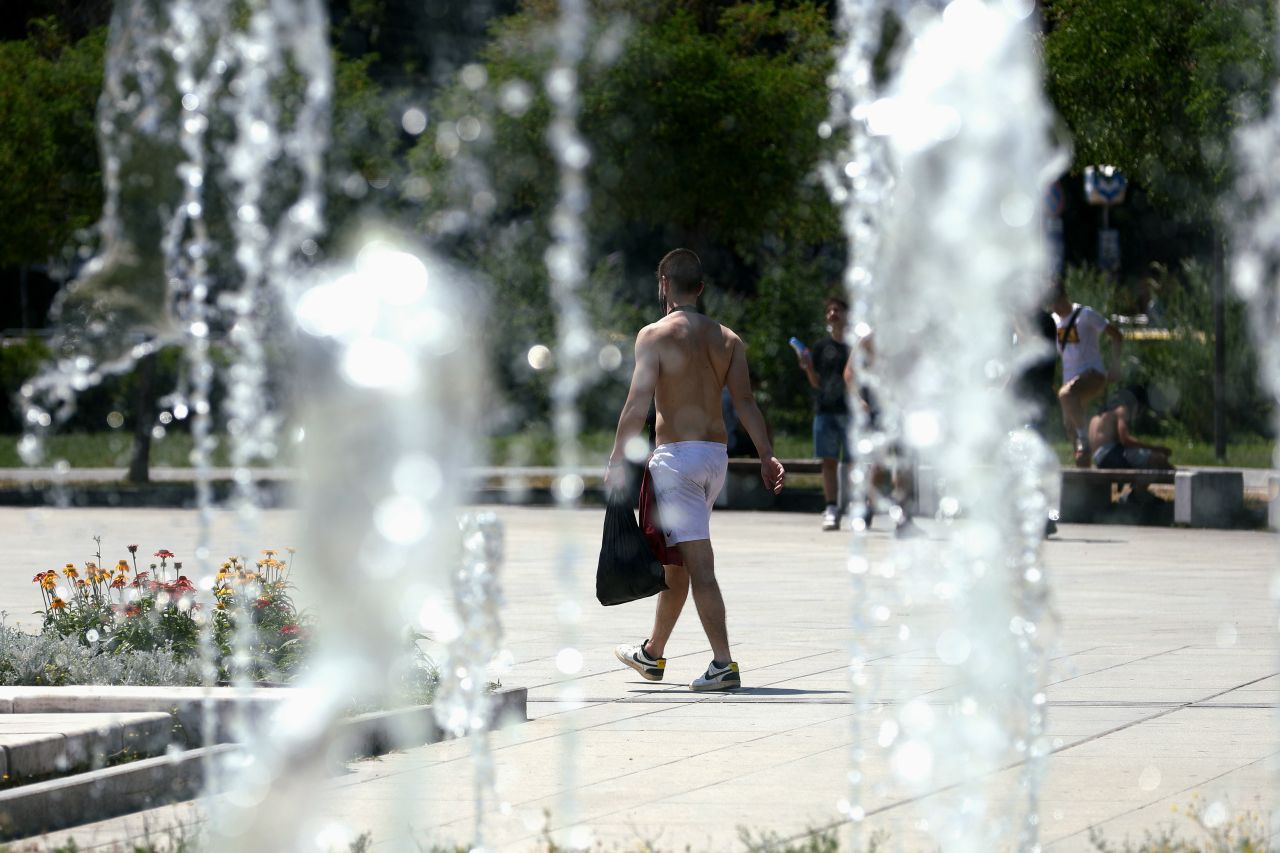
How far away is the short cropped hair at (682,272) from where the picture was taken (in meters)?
8.41

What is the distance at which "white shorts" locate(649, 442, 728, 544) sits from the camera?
8234 millimetres

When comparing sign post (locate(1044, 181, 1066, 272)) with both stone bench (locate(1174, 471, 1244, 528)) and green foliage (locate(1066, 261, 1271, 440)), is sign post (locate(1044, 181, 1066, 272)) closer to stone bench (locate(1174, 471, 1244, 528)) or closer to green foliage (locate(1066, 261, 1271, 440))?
green foliage (locate(1066, 261, 1271, 440))

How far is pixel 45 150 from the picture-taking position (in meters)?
21.5

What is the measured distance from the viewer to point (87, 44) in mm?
22906

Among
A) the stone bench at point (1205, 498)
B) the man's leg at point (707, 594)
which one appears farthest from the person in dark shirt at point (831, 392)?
the man's leg at point (707, 594)

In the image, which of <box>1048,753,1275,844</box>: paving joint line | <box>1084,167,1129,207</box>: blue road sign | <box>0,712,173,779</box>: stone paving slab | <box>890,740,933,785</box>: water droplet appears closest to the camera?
<box>1048,753,1275,844</box>: paving joint line

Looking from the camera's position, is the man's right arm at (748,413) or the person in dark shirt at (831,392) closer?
the man's right arm at (748,413)

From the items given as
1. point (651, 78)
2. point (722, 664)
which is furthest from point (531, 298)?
point (722, 664)

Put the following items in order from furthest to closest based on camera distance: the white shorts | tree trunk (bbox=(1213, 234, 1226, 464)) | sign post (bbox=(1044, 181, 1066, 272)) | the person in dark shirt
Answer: sign post (bbox=(1044, 181, 1066, 272))
tree trunk (bbox=(1213, 234, 1226, 464))
the person in dark shirt
the white shorts

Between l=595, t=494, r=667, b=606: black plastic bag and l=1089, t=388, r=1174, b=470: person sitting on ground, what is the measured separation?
10.4 m

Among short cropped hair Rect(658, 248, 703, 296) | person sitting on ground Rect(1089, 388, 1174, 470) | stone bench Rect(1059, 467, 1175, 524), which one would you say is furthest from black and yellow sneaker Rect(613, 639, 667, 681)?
person sitting on ground Rect(1089, 388, 1174, 470)

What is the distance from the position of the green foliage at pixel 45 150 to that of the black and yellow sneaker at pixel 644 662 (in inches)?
570

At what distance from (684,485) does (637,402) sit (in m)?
0.37

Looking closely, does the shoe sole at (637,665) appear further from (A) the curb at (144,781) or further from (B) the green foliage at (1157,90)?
(B) the green foliage at (1157,90)
